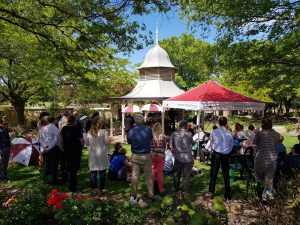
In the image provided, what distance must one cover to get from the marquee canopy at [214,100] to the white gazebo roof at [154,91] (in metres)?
6.30

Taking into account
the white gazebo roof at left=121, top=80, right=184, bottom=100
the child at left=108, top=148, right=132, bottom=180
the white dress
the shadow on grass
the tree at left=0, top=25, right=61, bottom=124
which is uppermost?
the tree at left=0, top=25, right=61, bottom=124

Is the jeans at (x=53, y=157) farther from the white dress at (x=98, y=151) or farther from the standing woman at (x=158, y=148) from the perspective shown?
the standing woman at (x=158, y=148)

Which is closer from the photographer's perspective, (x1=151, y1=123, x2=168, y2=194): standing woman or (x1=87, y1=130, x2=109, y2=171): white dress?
(x1=87, y1=130, x2=109, y2=171): white dress

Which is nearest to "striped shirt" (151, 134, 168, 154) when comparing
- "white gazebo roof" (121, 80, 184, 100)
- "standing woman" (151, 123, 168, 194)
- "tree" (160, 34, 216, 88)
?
"standing woman" (151, 123, 168, 194)

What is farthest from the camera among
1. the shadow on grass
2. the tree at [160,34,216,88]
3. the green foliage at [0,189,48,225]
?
the tree at [160,34,216,88]

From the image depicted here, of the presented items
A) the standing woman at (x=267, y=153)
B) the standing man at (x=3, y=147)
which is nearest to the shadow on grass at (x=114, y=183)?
the standing man at (x=3, y=147)

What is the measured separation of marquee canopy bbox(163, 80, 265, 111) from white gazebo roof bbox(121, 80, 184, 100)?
6296 mm

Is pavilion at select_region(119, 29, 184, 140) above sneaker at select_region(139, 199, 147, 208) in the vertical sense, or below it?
above

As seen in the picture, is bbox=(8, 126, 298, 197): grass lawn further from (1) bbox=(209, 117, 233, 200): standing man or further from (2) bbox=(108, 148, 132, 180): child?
(1) bbox=(209, 117, 233, 200): standing man

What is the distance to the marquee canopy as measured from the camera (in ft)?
36.2

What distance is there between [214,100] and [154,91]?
28.5 feet

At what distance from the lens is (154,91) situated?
1958cm

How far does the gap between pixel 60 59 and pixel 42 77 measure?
8920mm

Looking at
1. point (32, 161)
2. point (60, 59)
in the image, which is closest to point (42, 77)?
point (32, 161)
